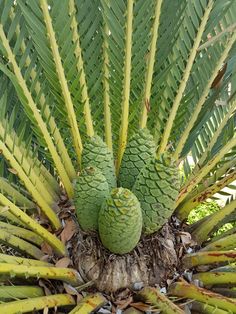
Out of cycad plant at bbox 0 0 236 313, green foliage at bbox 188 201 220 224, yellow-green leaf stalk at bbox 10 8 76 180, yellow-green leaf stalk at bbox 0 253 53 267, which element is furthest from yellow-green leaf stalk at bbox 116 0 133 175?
green foliage at bbox 188 201 220 224

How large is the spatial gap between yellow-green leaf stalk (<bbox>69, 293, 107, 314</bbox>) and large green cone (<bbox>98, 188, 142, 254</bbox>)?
11 cm

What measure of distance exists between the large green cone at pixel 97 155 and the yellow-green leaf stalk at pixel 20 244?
22 centimetres

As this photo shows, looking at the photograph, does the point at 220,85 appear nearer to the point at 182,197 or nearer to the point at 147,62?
the point at 147,62

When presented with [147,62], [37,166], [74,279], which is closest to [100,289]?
[74,279]

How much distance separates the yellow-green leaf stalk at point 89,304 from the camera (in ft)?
3.49

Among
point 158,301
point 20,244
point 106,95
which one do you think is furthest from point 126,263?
point 106,95

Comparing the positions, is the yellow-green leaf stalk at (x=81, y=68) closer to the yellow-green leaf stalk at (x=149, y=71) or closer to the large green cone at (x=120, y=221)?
the yellow-green leaf stalk at (x=149, y=71)

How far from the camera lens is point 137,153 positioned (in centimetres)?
123

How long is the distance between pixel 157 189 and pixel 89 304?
0.27m

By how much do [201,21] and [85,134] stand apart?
17.2 inches

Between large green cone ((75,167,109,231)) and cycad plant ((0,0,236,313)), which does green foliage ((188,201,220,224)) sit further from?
large green cone ((75,167,109,231))

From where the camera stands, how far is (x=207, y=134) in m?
1.66

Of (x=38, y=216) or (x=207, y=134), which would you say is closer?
(x=38, y=216)

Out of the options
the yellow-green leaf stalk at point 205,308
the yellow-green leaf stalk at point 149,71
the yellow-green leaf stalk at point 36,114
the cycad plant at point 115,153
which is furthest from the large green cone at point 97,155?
the yellow-green leaf stalk at point 205,308
